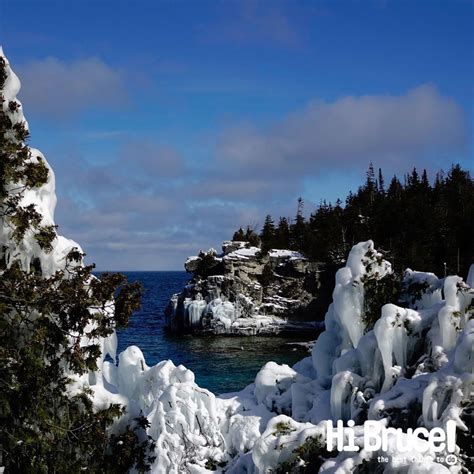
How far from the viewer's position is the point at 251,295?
210 feet

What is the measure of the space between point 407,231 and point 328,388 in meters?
50.2

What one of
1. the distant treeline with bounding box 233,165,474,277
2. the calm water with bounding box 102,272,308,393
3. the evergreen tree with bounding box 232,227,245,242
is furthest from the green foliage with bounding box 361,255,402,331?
the evergreen tree with bounding box 232,227,245,242

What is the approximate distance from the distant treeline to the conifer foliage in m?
45.0

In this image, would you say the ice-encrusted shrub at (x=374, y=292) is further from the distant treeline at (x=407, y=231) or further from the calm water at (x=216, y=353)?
the distant treeline at (x=407, y=231)

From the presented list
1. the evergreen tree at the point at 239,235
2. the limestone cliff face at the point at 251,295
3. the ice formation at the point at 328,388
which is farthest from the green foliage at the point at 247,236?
the ice formation at the point at 328,388

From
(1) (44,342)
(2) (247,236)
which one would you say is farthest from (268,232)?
(1) (44,342)

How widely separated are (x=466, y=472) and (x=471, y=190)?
75.0m

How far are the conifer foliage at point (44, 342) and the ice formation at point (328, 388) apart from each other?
43cm

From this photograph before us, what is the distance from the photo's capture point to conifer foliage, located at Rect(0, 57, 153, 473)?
933 centimetres

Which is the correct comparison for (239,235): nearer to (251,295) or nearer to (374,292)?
(251,295)

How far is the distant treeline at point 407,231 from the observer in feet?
200

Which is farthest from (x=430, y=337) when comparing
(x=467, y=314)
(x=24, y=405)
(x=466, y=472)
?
(x=24, y=405)

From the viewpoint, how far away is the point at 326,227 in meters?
75.9

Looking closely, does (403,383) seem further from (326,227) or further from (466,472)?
(326,227)
